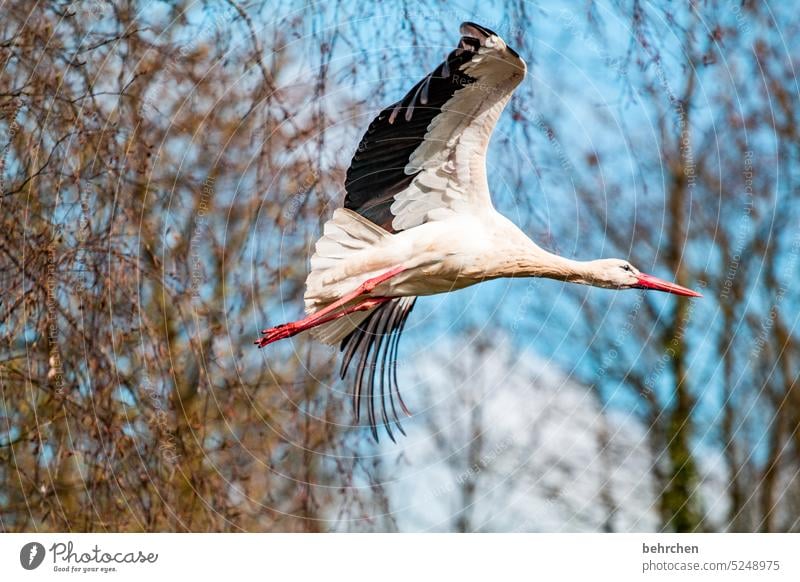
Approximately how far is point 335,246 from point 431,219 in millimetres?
537

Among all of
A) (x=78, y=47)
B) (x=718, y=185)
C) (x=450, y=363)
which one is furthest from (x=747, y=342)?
(x=78, y=47)

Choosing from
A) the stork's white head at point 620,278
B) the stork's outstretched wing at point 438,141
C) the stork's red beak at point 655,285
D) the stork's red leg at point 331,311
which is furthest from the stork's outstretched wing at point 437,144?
the stork's red beak at point 655,285

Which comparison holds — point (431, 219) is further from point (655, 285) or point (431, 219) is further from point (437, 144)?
point (655, 285)

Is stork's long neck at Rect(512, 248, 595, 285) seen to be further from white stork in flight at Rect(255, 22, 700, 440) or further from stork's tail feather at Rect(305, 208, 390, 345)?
stork's tail feather at Rect(305, 208, 390, 345)

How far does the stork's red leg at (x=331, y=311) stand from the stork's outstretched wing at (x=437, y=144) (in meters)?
0.38

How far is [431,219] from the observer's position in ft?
28.9

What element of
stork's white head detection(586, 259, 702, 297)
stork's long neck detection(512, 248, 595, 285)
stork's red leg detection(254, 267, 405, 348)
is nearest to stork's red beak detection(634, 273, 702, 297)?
stork's white head detection(586, 259, 702, 297)

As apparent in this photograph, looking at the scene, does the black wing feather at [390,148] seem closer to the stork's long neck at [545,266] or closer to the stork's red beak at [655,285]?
the stork's long neck at [545,266]

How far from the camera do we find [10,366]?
822 centimetres

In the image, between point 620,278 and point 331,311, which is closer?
point 620,278

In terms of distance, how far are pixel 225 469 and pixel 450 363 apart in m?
3.16

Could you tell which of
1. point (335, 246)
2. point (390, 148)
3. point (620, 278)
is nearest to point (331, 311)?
point (335, 246)

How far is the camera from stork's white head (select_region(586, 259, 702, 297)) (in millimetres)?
8625

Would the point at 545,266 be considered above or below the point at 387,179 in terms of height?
below
